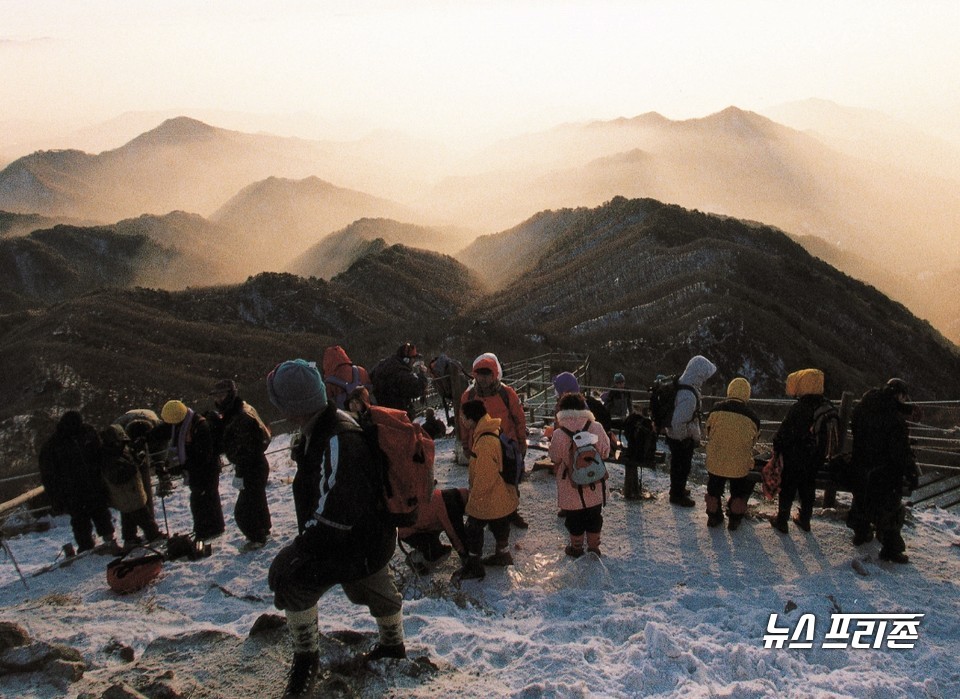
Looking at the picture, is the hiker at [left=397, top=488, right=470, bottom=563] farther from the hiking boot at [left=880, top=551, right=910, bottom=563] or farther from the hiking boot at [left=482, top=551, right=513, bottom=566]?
the hiking boot at [left=880, top=551, right=910, bottom=563]

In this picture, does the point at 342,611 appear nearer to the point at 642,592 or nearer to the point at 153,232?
the point at 642,592

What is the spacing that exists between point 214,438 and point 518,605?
383 centimetres

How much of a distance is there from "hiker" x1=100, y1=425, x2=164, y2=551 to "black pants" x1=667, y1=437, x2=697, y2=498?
625 centimetres

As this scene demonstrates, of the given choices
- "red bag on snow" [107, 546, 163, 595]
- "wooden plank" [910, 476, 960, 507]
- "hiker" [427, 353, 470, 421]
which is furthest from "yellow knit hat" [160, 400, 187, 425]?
"wooden plank" [910, 476, 960, 507]

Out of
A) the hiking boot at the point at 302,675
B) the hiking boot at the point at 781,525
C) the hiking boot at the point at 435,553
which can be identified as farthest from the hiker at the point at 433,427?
the hiking boot at the point at 302,675

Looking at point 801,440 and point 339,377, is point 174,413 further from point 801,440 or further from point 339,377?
point 801,440

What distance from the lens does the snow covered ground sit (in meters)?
4.05

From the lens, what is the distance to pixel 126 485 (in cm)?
719

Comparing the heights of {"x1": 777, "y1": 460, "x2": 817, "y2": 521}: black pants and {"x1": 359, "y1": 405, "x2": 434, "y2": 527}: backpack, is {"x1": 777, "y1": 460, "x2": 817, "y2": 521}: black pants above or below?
below

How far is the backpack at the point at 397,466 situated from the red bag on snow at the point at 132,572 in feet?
12.2

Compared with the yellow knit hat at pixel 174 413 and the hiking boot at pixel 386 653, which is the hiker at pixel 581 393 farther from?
the yellow knit hat at pixel 174 413

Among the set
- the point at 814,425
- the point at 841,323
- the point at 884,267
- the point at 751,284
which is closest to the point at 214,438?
the point at 814,425

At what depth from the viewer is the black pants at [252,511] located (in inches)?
265

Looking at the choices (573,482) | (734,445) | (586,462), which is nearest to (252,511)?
(573,482)
